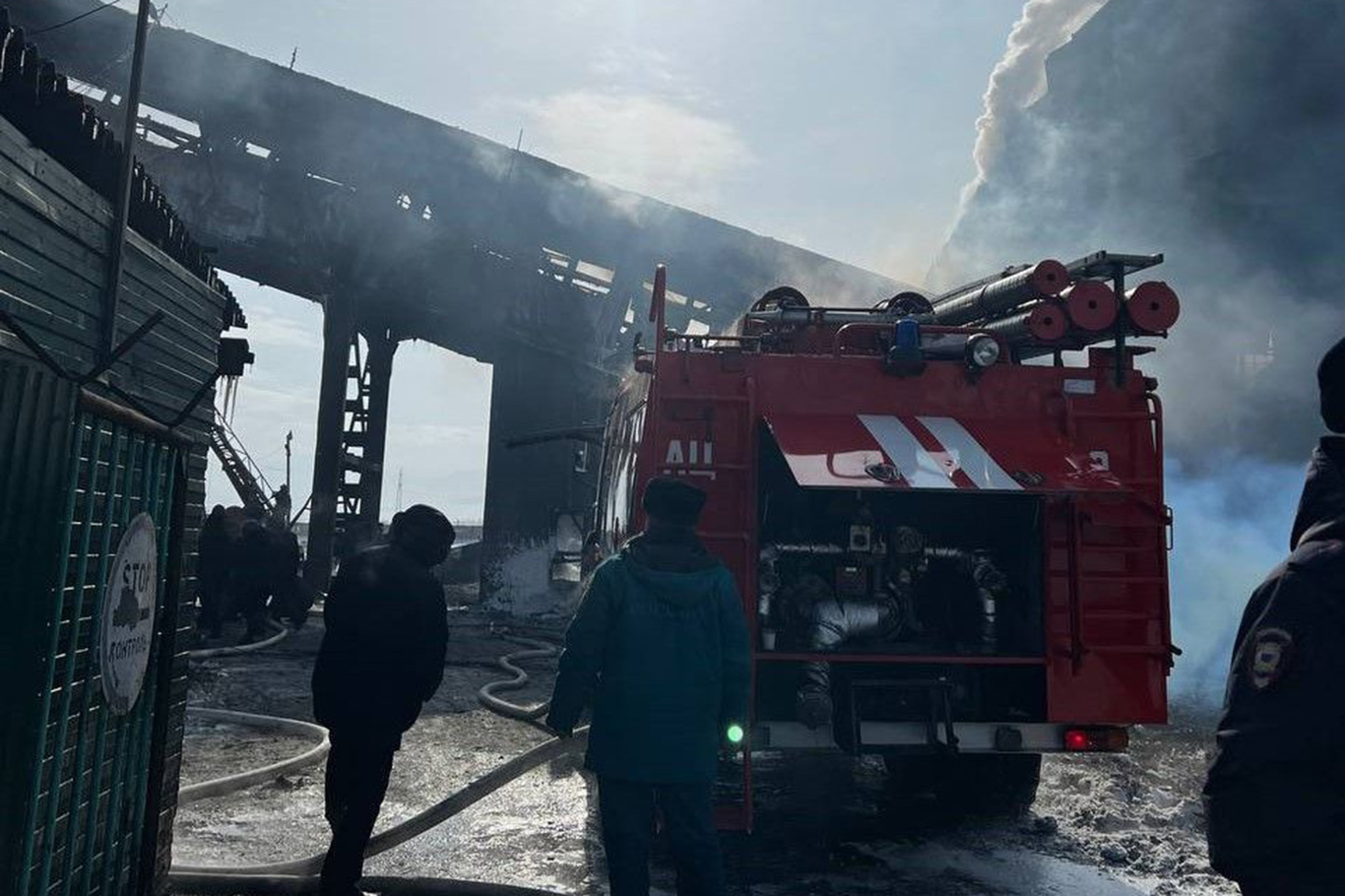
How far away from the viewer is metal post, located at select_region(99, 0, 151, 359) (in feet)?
10.4

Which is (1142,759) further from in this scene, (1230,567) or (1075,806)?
(1230,567)

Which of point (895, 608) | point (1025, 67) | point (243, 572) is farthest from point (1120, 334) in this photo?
point (1025, 67)

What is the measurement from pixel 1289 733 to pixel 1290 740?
0.04 feet

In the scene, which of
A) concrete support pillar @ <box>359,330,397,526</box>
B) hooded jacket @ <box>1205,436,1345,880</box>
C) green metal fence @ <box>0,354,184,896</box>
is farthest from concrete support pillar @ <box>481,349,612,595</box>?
hooded jacket @ <box>1205,436,1345,880</box>

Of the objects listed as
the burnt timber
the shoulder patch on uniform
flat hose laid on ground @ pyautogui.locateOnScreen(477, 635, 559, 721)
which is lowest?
flat hose laid on ground @ pyautogui.locateOnScreen(477, 635, 559, 721)

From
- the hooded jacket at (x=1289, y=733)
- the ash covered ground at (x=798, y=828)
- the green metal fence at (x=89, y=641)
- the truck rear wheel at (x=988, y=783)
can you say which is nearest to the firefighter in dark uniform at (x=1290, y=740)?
the hooded jacket at (x=1289, y=733)

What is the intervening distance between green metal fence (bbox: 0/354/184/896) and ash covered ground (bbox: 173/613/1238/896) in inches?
64.9

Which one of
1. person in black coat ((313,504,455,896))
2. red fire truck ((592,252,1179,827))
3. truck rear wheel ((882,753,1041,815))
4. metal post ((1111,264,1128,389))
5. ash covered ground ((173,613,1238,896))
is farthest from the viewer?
truck rear wheel ((882,753,1041,815))

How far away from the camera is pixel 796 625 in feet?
18.7

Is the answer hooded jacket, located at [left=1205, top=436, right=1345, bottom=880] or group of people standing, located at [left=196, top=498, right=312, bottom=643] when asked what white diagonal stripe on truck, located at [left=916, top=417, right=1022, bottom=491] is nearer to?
hooded jacket, located at [left=1205, top=436, right=1345, bottom=880]

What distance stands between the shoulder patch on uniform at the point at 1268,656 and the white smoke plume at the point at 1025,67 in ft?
119

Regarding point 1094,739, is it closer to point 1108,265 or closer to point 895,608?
point 895,608

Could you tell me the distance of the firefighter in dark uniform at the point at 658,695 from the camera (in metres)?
3.80

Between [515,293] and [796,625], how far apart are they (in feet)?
54.7
